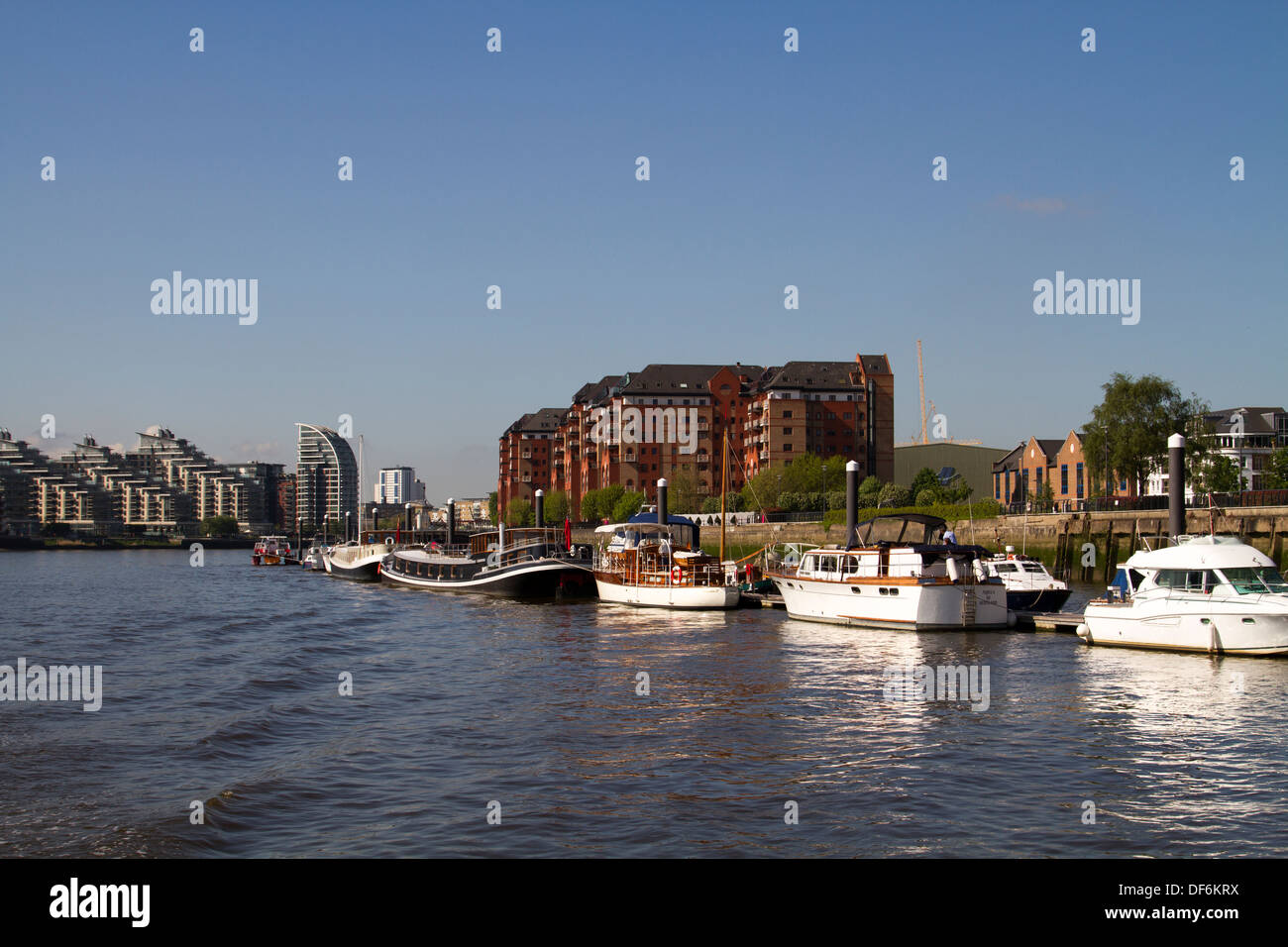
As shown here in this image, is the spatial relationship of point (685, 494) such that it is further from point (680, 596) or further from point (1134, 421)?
point (680, 596)

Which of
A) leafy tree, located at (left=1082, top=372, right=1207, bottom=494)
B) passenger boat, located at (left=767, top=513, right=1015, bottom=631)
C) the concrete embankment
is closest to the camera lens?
passenger boat, located at (left=767, top=513, right=1015, bottom=631)

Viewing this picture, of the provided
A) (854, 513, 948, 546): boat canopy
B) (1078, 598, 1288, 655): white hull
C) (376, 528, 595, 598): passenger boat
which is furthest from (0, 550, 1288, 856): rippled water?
(376, 528, 595, 598): passenger boat

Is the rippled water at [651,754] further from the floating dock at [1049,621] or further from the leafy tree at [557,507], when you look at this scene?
the leafy tree at [557,507]

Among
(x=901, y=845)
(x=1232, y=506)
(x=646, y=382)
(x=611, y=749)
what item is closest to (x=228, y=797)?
(x=611, y=749)

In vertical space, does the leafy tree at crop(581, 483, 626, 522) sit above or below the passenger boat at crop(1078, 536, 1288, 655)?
above

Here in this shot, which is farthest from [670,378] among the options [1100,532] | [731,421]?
[1100,532]

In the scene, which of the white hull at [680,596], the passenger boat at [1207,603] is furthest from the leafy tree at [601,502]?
the passenger boat at [1207,603]

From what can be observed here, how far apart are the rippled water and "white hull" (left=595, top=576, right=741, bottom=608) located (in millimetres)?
13881

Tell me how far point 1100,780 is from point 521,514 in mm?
180424

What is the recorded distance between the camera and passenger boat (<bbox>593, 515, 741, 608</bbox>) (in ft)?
167

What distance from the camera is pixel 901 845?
43.2ft

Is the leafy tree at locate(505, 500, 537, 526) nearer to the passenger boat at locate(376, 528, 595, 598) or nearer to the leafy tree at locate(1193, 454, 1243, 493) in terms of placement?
the passenger boat at locate(376, 528, 595, 598)
